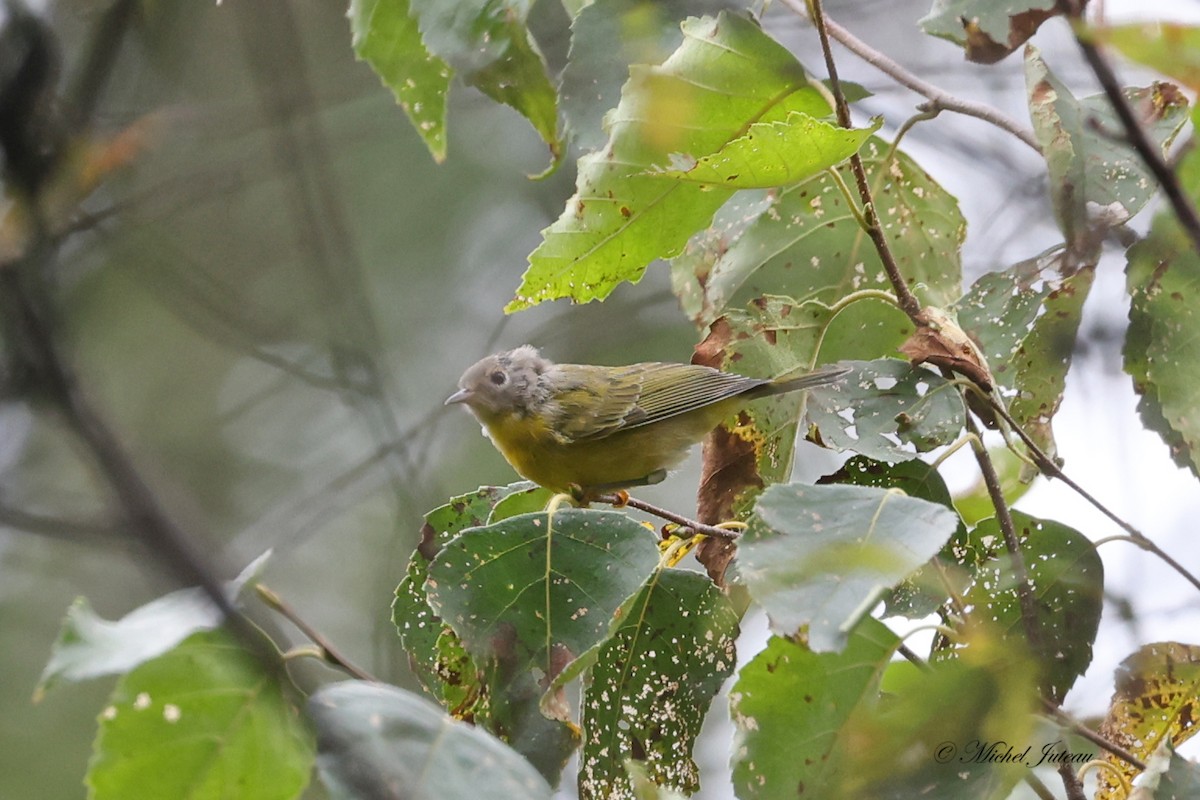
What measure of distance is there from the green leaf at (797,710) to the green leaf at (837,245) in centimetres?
86

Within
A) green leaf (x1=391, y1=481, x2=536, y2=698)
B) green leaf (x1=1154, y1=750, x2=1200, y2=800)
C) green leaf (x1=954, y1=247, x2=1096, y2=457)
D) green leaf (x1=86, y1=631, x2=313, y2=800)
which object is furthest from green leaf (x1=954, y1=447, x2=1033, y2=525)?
green leaf (x1=86, y1=631, x2=313, y2=800)

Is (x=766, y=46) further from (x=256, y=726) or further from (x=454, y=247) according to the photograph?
(x=454, y=247)

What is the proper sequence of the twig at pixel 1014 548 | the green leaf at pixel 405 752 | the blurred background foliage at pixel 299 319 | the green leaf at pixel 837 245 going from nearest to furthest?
1. the green leaf at pixel 405 752
2. the twig at pixel 1014 548
3. the green leaf at pixel 837 245
4. the blurred background foliage at pixel 299 319

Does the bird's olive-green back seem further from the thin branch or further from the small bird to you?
the thin branch

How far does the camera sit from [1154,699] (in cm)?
195

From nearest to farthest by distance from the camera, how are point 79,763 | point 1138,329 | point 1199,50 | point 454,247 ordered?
point 1199,50
point 1138,329
point 79,763
point 454,247

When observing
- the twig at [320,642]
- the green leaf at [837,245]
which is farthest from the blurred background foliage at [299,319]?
the twig at [320,642]

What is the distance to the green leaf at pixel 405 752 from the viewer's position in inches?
49.9

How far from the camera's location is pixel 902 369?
2.05m

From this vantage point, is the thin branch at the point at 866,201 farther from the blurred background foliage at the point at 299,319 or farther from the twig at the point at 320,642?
the blurred background foliage at the point at 299,319

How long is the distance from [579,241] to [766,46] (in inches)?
18.8

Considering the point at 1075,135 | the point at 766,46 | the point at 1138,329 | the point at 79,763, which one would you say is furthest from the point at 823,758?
the point at 79,763

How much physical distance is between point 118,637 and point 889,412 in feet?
4.21

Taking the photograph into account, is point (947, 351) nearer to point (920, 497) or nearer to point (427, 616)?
point (920, 497)
